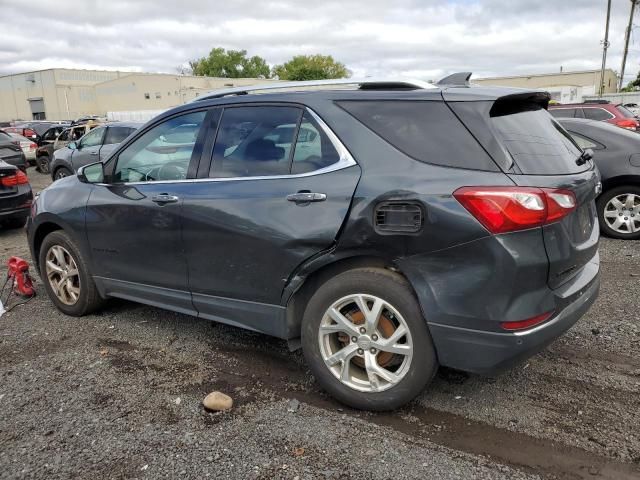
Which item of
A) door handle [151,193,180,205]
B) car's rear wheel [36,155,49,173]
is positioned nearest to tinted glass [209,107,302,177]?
door handle [151,193,180,205]

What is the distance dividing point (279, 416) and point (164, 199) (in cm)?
165

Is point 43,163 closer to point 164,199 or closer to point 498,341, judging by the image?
point 164,199

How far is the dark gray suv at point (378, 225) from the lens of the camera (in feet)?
8.62

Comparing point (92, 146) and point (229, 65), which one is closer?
point (92, 146)

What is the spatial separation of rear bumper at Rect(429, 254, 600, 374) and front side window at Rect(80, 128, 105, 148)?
461 inches

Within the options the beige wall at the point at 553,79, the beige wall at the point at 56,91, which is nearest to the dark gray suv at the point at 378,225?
the beige wall at the point at 553,79

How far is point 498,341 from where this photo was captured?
2625 mm

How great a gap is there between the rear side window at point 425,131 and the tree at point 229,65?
9486cm

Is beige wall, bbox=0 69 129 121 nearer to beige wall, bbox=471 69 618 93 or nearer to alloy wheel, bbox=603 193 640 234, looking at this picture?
beige wall, bbox=471 69 618 93

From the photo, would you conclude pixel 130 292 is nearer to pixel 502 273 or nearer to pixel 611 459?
pixel 502 273

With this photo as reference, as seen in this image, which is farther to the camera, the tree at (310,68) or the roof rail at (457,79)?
the tree at (310,68)

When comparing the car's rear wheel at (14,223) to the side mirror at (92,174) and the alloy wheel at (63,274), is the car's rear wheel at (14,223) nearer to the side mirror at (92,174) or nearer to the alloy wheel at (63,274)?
the alloy wheel at (63,274)

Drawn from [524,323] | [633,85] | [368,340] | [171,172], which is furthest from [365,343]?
[633,85]

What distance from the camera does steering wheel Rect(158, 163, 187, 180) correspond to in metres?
3.73
